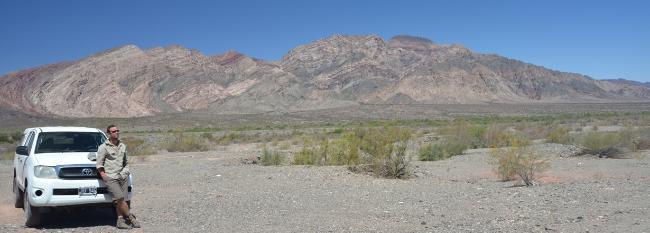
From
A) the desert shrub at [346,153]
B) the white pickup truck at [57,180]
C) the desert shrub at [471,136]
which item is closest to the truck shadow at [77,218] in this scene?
the white pickup truck at [57,180]

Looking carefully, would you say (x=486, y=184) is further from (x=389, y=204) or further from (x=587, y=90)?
(x=587, y=90)

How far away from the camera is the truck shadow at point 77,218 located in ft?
36.7

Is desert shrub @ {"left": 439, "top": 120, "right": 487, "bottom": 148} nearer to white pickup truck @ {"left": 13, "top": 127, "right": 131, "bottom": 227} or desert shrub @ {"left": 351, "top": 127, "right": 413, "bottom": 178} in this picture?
desert shrub @ {"left": 351, "top": 127, "right": 413, "bottom": 178}

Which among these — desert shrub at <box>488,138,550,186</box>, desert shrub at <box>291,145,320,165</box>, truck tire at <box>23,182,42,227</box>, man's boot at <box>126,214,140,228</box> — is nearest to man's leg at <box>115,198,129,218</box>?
man's boot at <box>126,214,140,228</box>

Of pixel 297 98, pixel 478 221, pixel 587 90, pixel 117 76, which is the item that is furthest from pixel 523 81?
pixel 478 221

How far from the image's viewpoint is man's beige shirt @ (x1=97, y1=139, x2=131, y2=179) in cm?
1053

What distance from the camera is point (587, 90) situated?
166m

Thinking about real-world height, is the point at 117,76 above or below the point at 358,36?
below

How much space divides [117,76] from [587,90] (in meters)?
119

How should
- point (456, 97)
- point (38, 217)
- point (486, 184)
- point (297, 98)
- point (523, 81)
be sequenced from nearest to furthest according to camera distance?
point (38, 217)
point (486, 184)
point (297, 98)
point (456, 97)
point (523, 81)

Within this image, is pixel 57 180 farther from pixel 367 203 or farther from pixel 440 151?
pixel 440 151

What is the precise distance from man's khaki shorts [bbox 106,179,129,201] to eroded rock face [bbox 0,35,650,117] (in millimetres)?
98521

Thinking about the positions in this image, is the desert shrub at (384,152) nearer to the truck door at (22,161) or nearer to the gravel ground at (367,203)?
the gravel ground at (367,203)

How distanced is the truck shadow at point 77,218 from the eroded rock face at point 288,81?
96472 mm
